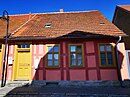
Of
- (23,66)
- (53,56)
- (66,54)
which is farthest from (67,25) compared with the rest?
(23,66)

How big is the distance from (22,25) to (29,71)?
13.8 feet

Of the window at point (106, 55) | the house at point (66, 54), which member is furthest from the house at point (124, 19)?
the window at point (106, 55)

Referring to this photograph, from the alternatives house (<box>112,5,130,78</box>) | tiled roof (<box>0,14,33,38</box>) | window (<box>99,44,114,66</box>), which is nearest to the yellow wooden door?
tiled roof (<box>0,14,33,38</box>)

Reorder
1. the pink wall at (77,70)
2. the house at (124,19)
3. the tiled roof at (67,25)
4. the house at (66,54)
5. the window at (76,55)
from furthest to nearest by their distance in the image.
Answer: the house at (124,19)
the tiled roof at (67,25)
the window at (76,55)
the house at (66,54)
the pink wall at (77,70)

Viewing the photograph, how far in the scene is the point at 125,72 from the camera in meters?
10.7

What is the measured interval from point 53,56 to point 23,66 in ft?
7.04

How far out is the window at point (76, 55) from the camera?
11.0 metres

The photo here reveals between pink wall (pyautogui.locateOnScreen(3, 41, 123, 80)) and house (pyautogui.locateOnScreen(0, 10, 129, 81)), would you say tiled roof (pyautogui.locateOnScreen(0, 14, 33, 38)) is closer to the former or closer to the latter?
house (pyautogui.locateOnScreen(0, 10, 129, 81))

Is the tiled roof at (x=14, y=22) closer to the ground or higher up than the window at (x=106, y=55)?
higher up

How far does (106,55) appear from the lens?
10.9m

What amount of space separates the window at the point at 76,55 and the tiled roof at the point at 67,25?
1.12 meters

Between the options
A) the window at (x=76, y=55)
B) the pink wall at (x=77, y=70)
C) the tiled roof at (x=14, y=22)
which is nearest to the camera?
the pink wall at (x=77, y=70)

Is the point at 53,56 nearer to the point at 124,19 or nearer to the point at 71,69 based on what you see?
the point at 71,69

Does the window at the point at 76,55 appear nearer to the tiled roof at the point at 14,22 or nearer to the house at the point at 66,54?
the house at the point at 66,54
